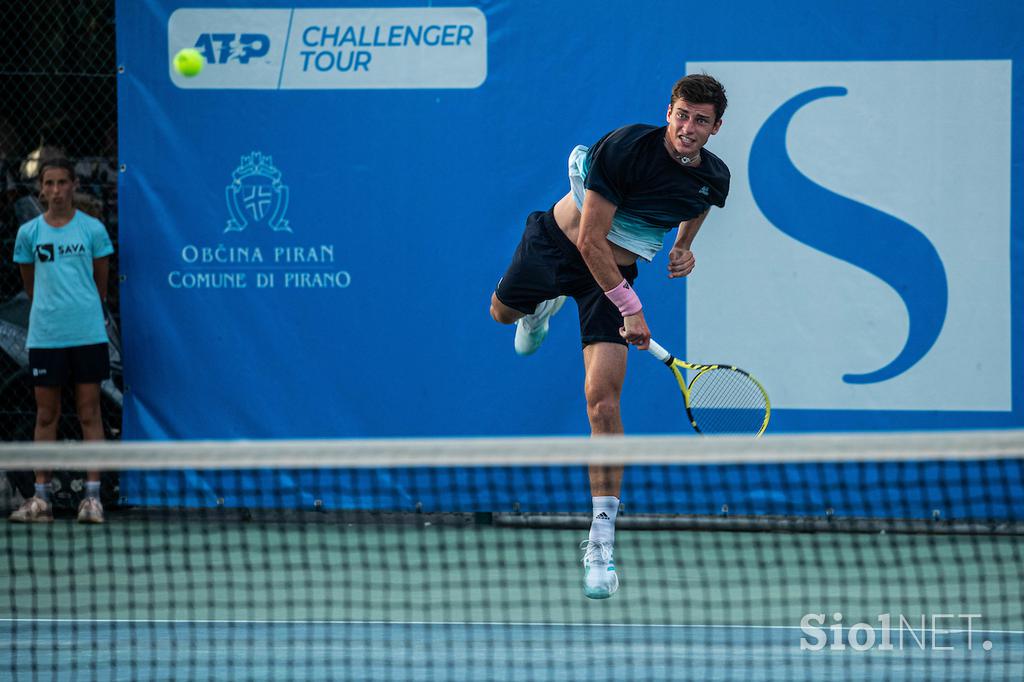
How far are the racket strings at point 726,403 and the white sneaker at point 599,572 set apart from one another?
5.63ft

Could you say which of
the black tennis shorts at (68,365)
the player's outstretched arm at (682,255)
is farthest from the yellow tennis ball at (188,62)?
the player's outstretched arm at (682,255)

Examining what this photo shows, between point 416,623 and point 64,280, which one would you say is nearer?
point 416,623

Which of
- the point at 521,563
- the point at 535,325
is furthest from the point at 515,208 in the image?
the point at 521,563

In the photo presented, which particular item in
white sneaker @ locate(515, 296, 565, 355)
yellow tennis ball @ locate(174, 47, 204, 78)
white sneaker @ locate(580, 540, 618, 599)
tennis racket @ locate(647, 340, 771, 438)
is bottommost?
white sneaker @ locate(580, 540, 618, 599)

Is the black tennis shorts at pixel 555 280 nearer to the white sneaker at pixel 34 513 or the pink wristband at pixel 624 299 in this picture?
the pink wristband at pixel 624 299

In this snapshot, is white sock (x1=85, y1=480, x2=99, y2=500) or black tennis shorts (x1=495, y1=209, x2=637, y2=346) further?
white sock (x1=85, y1=480, x2=99, y2=500)

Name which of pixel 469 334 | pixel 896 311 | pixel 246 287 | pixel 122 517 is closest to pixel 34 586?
pixel 122 517

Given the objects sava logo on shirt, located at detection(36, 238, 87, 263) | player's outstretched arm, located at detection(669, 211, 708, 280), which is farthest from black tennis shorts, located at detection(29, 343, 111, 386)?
player's outstretched arm, located at detection(669, 211, 708, 280)

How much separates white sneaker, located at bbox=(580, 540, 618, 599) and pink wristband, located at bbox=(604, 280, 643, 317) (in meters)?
0.81

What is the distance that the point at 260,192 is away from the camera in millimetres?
6891

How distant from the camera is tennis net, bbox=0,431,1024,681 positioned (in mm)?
3344

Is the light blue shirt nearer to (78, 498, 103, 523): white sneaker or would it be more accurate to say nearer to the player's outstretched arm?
(78, 498, 103, 523): white sneaker

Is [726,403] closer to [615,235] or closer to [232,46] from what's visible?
[615,235]

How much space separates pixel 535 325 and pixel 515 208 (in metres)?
1.03
